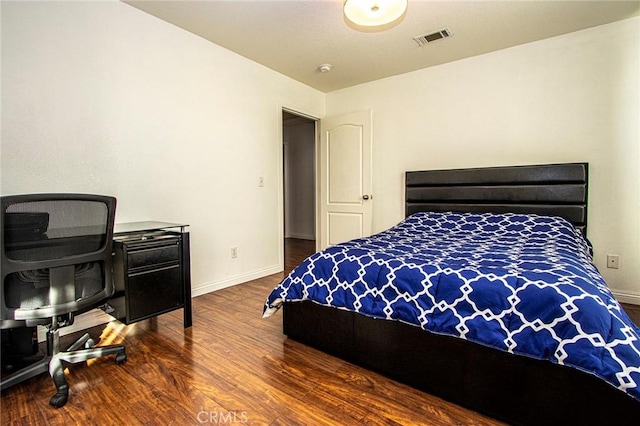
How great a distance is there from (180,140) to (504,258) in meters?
2.69

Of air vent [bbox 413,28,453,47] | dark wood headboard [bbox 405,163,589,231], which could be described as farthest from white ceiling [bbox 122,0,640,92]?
dark wood headboard [bbox 405,163,589,231]

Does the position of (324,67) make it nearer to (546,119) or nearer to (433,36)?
(433,36)

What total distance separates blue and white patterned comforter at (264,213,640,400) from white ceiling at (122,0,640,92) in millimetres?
1827

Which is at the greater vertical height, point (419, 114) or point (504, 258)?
point (419, 114)

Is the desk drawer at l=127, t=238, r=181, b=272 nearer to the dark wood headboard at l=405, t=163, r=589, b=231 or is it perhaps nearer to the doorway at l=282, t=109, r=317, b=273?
the dark wood headboard at l=405, t=163, r=589, b=231

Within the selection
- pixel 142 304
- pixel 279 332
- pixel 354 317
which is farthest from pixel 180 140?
pixel 354 317

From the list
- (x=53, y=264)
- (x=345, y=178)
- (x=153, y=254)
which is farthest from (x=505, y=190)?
(x=53, y=264)

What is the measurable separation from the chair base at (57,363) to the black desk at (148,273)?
0.24 metres

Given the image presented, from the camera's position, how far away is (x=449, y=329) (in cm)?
145

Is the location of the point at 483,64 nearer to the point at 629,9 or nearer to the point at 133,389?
the point at 629,9

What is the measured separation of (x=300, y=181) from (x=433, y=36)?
13.8ft

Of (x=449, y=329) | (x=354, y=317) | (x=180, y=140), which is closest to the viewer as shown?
(x=449, y=329)

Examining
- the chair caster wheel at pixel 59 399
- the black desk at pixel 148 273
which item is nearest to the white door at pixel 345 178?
the black desk at pixel 148 273

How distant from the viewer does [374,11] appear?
194 centimetres
